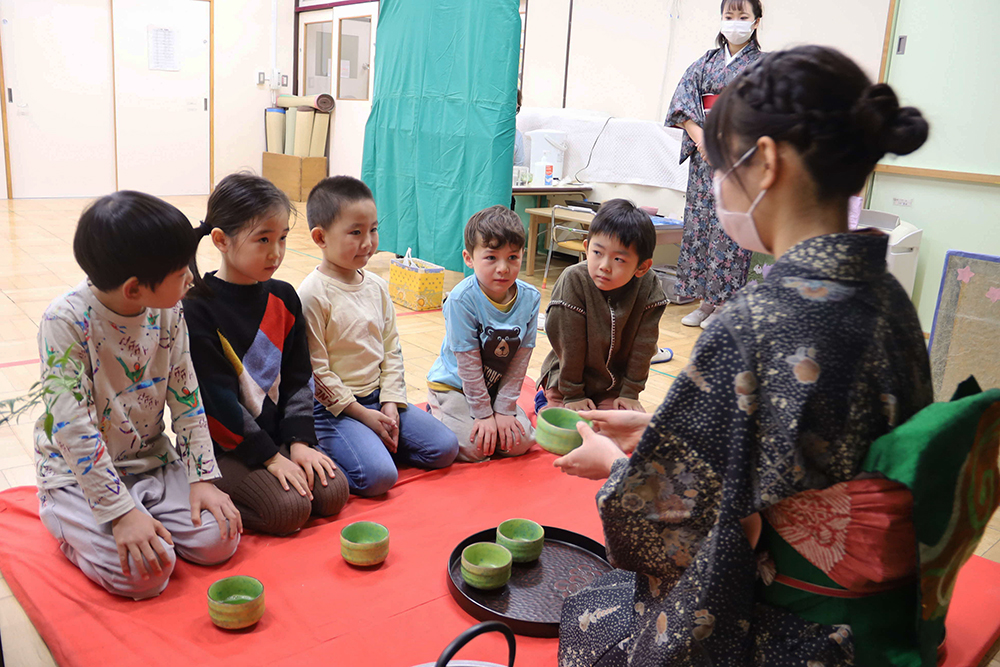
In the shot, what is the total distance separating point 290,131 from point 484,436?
6.92 metres

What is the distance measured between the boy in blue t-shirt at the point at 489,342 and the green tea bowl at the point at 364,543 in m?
0.56

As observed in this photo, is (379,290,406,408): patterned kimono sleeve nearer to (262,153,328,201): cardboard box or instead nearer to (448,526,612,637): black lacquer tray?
(448,526,612,637): black lacquer tray

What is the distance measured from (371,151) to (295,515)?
3513 millimetres

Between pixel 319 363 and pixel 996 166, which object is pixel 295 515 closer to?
pixel 319 363

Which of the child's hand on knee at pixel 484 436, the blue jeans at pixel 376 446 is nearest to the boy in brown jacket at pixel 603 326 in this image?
the child's hand on knee at pixel 484 436

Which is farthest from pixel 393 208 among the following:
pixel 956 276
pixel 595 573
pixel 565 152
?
pixel 595 573

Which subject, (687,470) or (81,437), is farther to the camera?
(81,437)

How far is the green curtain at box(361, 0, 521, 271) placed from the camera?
3889 mm

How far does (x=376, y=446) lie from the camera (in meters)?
1.98

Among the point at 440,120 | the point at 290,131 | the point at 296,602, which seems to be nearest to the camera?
the point at 296,602

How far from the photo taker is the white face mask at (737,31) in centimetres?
356

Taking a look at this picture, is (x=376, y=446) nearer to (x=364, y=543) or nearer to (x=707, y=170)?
(x=364, y=543)

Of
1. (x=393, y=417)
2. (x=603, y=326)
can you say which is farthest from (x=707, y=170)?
(x=393, y=417)

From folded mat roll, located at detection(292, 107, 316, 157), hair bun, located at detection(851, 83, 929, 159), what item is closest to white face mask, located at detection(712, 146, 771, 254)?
hair bun, located at detection(851, 83, 929, 159)
